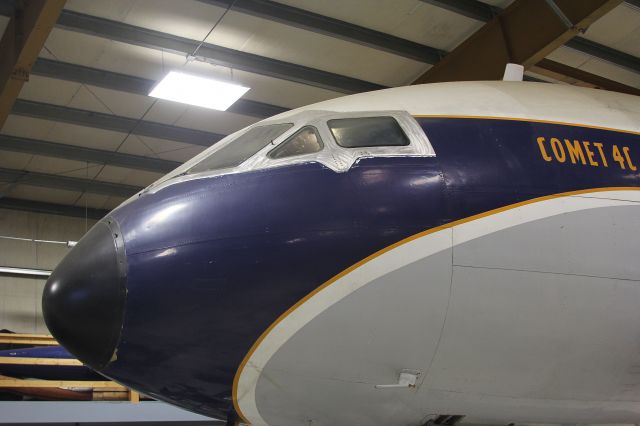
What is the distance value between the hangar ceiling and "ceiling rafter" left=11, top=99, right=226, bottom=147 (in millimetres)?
26

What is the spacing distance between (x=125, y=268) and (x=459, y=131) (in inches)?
101

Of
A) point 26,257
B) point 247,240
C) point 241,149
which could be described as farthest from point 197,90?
point 26,257

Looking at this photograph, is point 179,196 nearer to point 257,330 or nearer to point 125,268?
point 125,268

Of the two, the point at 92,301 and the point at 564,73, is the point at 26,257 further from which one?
the point at 92,301

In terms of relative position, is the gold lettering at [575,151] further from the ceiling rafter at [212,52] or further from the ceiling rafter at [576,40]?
the ceiling rafter at [212,52]

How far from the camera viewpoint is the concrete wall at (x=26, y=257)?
2439cm

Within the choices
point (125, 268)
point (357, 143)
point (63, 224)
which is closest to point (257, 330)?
point (125, 268)

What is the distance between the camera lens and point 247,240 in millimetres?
5066

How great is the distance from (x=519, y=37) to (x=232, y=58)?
544 centimetres

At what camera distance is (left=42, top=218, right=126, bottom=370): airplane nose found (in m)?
4.93

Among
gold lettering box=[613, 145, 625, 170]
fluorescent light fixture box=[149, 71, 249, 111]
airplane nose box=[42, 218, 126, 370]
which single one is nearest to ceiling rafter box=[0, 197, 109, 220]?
fluorescent light fixture box=[149, 71, 249, 111]

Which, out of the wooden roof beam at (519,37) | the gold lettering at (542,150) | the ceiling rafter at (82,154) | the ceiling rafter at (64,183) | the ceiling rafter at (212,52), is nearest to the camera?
the gold lettering at (542,150)

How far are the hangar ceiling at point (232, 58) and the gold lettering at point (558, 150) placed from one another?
692 centimetres

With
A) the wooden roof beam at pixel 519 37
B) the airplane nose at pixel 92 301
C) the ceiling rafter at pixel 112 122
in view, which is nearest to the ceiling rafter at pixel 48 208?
the ceiling rafter at pixel 112 122
